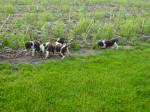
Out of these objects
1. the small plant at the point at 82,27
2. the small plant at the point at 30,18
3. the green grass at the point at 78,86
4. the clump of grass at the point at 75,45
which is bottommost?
the green grass at the point at 78,86

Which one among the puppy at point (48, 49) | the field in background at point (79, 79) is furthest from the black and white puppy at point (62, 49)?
the field in background at point (79, 79)

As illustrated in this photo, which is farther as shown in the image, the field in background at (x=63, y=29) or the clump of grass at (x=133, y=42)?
the clump of grass at (x=133, y=42)

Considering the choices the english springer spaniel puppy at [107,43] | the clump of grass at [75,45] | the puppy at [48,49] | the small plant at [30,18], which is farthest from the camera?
the small plant at [30,18]

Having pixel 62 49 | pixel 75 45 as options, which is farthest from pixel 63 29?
pixel 62 49

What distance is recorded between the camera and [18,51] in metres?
8.52

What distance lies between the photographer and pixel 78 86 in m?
6.35

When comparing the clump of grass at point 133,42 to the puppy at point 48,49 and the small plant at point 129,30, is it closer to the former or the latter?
the small plant at point 129,30

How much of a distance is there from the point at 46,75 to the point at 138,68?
3.92 m

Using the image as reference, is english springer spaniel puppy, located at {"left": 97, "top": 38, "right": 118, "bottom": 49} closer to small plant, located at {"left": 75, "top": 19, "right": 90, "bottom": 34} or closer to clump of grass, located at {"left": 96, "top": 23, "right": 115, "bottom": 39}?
clump of grass, located at {"left": 96, "top": 23, "right": 115, "bottom": 39}

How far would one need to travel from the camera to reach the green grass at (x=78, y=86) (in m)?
5.48

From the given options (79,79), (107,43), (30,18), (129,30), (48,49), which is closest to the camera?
(79,79)

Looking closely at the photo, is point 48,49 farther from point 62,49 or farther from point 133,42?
point 133,42

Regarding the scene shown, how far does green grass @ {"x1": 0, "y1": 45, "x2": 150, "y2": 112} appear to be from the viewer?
5480 millimetres

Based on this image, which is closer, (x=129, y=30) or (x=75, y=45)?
(x=75, y=45)
